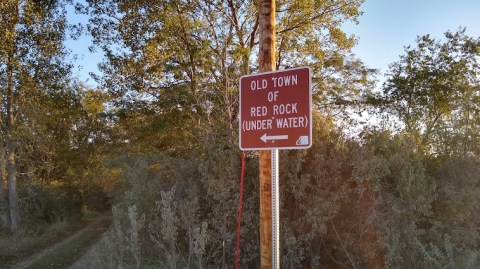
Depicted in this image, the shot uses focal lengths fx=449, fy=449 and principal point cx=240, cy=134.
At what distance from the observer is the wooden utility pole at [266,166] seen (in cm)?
459

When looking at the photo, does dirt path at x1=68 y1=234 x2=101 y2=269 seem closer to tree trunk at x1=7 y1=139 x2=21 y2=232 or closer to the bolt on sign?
tree trunk at x1=7 y1=139 x2=21 y2=232

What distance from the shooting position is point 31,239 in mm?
14039

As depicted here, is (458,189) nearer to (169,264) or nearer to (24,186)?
(169,264)

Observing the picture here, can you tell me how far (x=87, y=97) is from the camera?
18.8m

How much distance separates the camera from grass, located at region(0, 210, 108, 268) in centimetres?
1212

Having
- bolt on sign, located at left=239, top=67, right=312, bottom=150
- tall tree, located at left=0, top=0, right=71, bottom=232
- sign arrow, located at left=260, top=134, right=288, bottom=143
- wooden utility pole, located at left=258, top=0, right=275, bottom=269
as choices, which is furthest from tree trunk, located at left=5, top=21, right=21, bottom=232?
sign arrow, located at left=260, top=134, right=288, bottom=143

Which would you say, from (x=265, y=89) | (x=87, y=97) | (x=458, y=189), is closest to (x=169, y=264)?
(x=265, y=89)

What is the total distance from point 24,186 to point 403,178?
15.0 meters

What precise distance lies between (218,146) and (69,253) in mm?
7901

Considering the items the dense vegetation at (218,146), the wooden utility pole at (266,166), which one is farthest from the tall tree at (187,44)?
the wooden utility pole at (266,166)

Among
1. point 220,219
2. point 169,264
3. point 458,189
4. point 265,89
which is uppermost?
point 265,89

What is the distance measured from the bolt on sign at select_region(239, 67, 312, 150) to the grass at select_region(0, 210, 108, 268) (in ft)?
32.0

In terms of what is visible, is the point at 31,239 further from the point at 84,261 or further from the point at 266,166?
the point at 266,166

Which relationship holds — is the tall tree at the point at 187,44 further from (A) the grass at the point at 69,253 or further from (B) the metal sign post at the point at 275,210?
(B) the metal sign post at the point at 275,210
